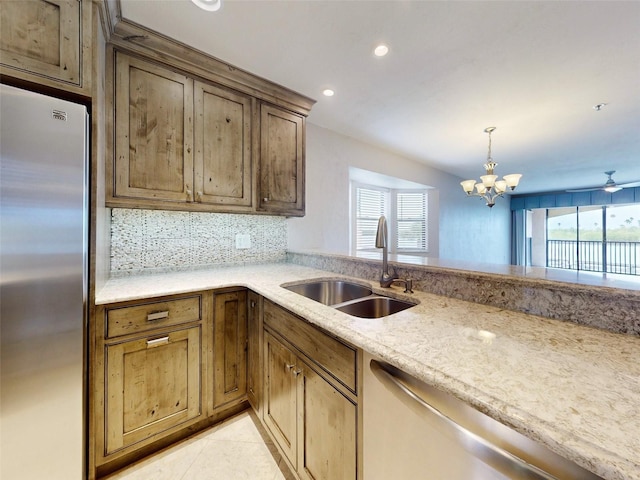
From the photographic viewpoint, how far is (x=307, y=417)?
1053 mm

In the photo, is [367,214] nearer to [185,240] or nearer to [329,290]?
[329,290]

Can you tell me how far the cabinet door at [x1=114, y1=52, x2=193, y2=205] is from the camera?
1.46 meters

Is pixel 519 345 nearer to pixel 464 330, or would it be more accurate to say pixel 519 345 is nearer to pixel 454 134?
pixel 464 330

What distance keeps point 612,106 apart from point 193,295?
394 centimetres

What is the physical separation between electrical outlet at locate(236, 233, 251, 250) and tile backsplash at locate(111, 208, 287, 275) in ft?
0.09

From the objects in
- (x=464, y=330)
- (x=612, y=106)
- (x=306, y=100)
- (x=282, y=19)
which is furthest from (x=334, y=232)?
(x=612, y=106)

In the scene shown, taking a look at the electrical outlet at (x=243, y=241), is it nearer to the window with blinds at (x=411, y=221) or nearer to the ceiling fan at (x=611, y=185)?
the window with blinds at (x=411, y=221)

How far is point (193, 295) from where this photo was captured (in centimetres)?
147

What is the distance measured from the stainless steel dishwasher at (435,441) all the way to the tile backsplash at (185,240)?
1.68m

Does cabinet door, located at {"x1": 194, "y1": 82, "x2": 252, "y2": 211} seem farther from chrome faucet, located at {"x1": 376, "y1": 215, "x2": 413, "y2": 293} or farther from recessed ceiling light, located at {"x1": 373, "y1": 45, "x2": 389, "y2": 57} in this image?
chrome faucet, located at {"x1": 376, "y1": 215, "x2": 413, "y2": 293}

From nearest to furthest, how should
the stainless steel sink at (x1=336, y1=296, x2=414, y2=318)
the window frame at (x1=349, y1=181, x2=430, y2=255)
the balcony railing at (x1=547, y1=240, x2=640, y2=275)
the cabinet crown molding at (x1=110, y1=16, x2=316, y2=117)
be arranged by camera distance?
the stainless steel sink at (x1=336, y1=296, x2=414, y2=318) < the cabinet crown molding at (x1=110, y1=16, x2=316, y2=117) < the window frame at (x1=349, y1=181, x2=430, y2=255) < the balcony railing at (x1=547, y1=240, x2=640, y2=275)

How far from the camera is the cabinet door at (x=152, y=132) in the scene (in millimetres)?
1463


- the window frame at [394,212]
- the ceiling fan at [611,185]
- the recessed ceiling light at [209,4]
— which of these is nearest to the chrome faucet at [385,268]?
the recessed ceiling light at [209,4]

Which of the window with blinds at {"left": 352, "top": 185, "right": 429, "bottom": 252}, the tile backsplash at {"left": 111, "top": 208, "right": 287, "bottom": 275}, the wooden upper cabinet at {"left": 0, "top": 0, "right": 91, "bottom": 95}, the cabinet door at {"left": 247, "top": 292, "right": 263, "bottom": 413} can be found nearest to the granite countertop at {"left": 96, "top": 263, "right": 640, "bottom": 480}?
the cabinet door at {"left": 247, "top": 292, "right": 263, "bottom": 413}
